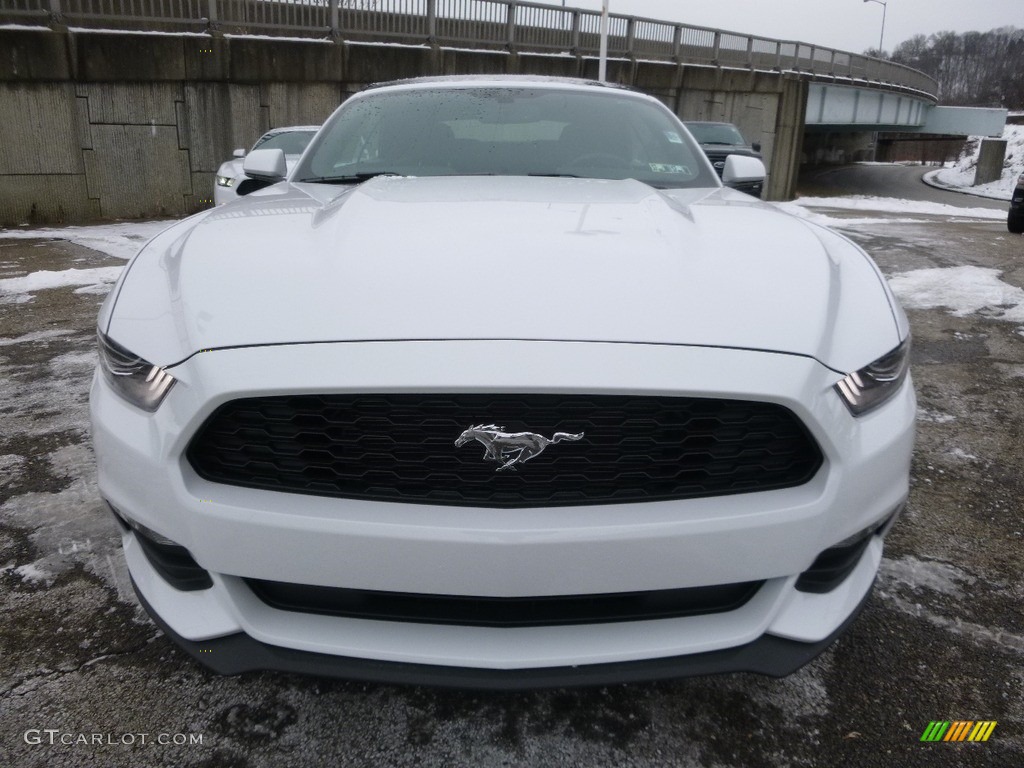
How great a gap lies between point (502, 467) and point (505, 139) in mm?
1842

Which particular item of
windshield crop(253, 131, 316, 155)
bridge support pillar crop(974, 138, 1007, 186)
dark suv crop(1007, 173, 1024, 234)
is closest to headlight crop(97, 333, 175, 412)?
windshield crop(253, 131, 316, 155)

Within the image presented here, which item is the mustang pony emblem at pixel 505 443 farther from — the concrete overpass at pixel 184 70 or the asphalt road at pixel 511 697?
the concrete overpass at pixel 184 70

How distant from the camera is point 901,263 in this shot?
7633mm

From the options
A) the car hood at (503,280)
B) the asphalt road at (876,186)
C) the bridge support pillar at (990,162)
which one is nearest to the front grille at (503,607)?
the car hood at (503,280)

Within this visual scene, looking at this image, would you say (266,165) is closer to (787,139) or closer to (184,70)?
(184,70)

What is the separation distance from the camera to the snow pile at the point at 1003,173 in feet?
123

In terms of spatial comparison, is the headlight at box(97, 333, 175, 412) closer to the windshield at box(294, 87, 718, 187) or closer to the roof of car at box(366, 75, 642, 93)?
the windshield at box(294, 87, 718, 187)

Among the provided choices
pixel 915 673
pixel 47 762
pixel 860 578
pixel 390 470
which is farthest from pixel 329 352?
pixel 915 673

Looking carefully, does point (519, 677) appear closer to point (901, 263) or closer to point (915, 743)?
point (915, 743)

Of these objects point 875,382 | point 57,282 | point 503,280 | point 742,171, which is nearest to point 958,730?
point 875,382

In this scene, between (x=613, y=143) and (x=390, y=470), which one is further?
(x=613, y=143)

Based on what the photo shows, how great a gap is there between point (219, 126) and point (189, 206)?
4.32 feet

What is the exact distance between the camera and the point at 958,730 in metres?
1.69

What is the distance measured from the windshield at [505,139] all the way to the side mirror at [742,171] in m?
0.15
